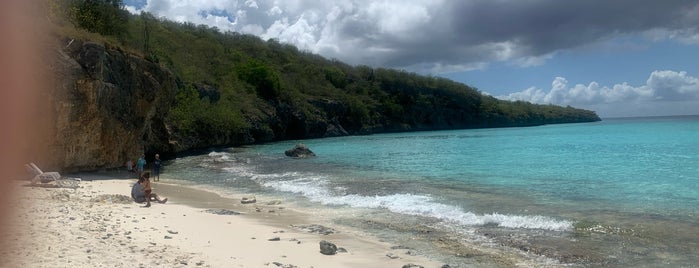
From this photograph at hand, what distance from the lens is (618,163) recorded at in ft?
99.5

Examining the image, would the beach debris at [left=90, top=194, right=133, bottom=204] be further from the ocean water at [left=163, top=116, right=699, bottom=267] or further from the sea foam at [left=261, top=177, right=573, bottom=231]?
the sea foam at [left=261, top=177, right=573, bottom=231]

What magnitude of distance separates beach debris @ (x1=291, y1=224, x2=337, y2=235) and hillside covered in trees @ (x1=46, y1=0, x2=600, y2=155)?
59.7 feet

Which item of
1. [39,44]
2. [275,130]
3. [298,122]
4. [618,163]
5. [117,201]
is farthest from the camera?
[298,122]

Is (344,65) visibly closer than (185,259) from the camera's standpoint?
No

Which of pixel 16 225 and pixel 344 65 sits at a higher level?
pixel 344 65

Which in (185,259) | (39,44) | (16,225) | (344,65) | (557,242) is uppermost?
(344,65)

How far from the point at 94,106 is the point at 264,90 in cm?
6390

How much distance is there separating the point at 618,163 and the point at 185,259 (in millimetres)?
29520

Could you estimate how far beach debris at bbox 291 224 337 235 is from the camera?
12.0m

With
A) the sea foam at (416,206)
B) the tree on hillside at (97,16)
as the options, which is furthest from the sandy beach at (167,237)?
the tree on hillside at (97,16)

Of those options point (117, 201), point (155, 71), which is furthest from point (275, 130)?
point (117, 201)

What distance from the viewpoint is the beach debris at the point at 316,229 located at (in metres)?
12.0

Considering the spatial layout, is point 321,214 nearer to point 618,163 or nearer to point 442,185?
point 442,185

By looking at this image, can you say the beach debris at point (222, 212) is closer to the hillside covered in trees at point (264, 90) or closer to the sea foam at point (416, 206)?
the sea foam at point (416, 206)
